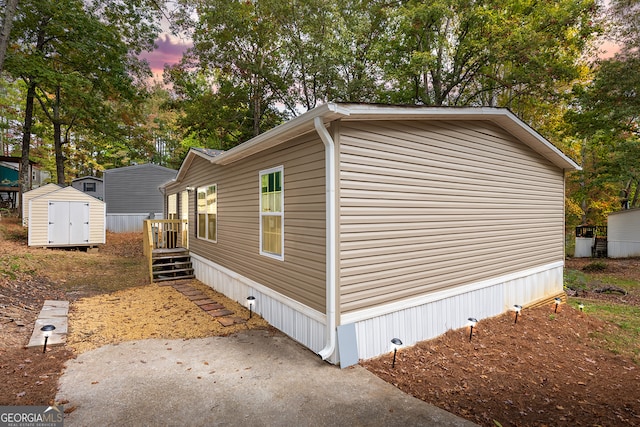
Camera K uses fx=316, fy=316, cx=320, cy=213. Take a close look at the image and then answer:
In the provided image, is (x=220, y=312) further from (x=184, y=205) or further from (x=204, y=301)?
(x=184, y=205)

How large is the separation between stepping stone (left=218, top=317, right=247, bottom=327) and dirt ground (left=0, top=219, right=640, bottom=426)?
0.15 m

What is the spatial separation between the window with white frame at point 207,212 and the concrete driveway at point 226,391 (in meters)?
4.08

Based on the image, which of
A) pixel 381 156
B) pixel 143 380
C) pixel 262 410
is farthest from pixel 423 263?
pixel 143 380

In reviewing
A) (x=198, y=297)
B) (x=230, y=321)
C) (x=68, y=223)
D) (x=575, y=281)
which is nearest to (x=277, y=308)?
(x=230, y=321)

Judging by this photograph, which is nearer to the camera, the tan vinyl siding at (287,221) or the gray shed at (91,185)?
the tan vinyl siding at (287,221)

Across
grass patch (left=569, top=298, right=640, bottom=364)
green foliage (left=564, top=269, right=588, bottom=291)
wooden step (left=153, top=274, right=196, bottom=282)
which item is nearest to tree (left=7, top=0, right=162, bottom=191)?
wooden step (left=153, top=274, right=196, bottom=282)

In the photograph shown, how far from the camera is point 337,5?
14875mm

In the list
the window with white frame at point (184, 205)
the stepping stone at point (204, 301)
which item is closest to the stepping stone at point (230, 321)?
the stepping stone at point (204, 301)

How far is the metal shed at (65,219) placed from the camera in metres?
12.8

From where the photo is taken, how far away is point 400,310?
4926 millimetres

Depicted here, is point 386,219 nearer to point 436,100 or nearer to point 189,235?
point 189,235

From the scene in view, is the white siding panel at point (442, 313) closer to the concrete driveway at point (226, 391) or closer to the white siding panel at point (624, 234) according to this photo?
the concrete driveway at point (226, 391)

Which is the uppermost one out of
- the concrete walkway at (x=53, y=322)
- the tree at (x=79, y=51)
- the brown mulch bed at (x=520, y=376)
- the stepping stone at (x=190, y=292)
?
the tree at (x=79, y=51)

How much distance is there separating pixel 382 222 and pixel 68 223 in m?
14.6
